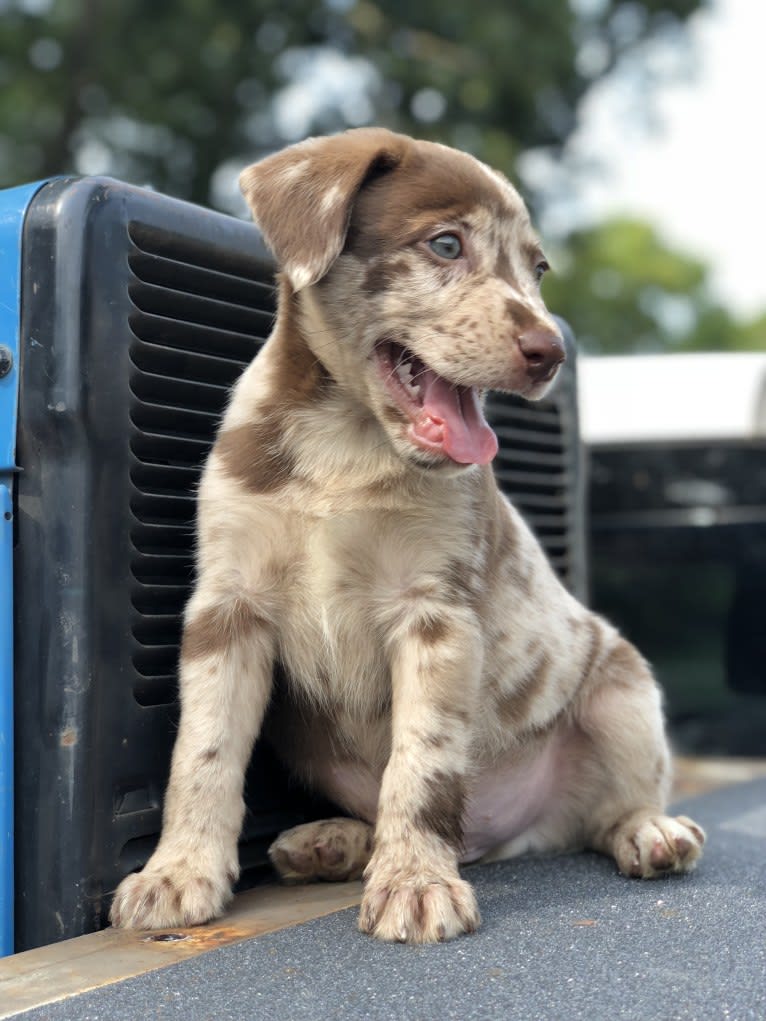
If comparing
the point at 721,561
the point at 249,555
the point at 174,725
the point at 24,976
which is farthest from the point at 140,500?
the point at 721,561

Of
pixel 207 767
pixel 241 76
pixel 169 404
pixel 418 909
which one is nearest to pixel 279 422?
pixel 169 404

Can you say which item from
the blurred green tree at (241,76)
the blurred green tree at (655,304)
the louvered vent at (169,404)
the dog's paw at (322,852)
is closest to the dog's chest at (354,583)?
the louvered vent at (169,404)

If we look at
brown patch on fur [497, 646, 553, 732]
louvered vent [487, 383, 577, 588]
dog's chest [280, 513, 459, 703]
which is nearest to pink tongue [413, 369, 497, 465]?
dog's chest [280, 513, 459, 703]

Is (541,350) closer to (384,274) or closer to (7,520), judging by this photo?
(384,274)

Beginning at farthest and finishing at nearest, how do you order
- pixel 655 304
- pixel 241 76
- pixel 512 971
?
pixel 655 304
pixel 241 76
pixel 512 971

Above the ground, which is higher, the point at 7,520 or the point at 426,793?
the point at 7,520

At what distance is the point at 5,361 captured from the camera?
2.70 meters

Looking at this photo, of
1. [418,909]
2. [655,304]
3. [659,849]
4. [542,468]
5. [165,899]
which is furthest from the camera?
[655,304]

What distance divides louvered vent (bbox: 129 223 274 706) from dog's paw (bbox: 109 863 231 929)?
0.41 m

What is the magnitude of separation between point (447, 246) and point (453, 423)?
1.28 feet

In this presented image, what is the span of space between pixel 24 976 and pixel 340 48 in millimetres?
13833

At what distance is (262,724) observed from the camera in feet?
10.2

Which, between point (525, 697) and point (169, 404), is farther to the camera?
point (525, 697)

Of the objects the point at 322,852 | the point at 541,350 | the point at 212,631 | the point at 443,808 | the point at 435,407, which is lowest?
the point at 322,852
